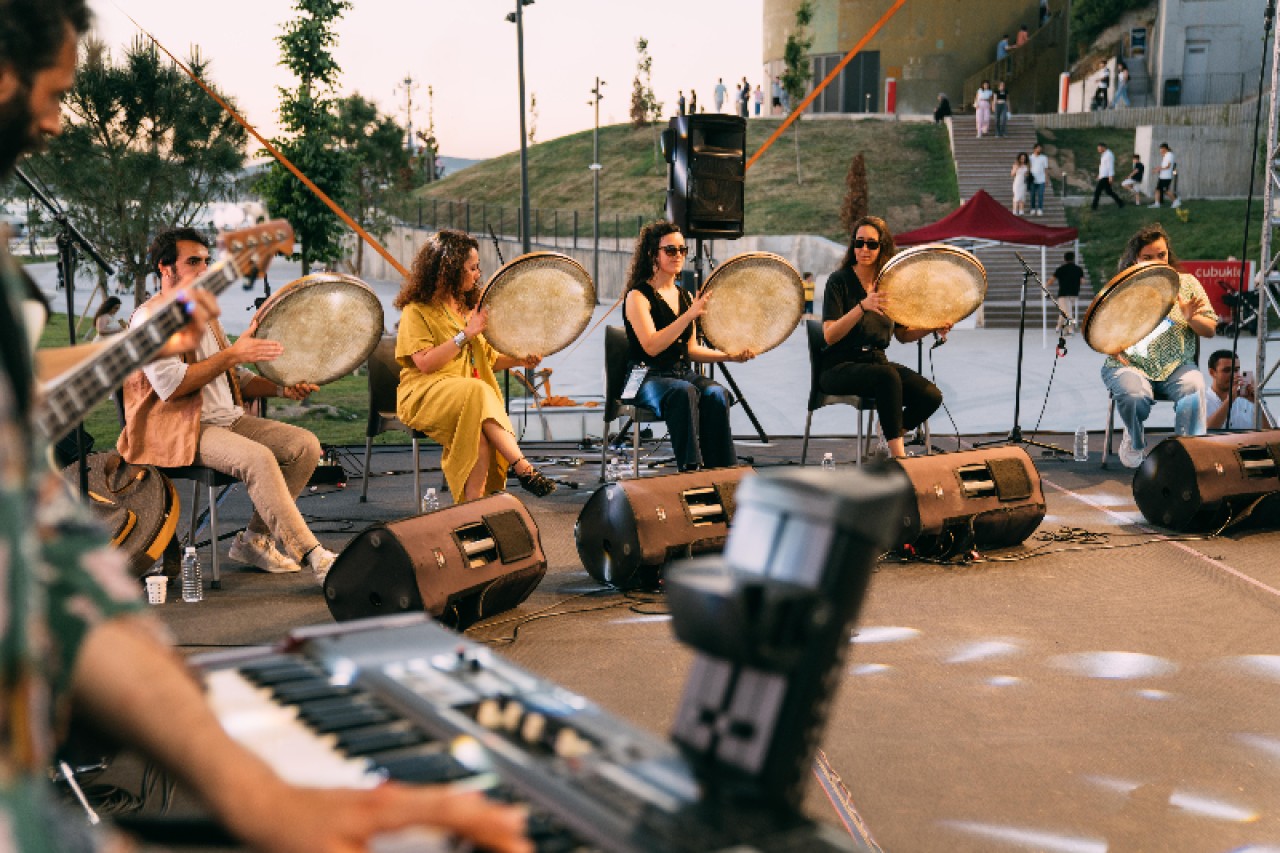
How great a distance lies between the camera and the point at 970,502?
504 centimetres

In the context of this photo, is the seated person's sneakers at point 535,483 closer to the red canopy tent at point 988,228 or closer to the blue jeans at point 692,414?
the blue jeans at point 692,414

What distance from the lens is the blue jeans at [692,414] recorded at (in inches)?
223

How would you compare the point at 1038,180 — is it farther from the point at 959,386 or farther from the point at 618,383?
the point at 618,383

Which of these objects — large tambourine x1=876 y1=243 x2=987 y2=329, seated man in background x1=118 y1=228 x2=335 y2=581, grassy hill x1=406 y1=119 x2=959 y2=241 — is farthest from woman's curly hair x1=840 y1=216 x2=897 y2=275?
grassy hill x1=406 y1=119 x2=959 y2=241

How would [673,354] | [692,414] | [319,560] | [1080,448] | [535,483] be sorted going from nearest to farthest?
[319,560] → [535,483] → [692,414] → [673,354] → [1080,448]

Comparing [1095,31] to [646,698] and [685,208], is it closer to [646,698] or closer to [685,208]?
[685,208]

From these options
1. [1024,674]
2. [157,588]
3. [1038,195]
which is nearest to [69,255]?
[157,588]

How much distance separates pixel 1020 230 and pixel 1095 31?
89.0 feet

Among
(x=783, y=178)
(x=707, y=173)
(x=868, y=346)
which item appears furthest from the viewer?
(x=783, y=178)

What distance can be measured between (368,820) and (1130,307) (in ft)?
19.8

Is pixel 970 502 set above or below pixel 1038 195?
below

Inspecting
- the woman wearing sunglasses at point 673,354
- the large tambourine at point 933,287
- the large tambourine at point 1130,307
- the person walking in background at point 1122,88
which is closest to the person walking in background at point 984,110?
the person walking in background at point 1122,88

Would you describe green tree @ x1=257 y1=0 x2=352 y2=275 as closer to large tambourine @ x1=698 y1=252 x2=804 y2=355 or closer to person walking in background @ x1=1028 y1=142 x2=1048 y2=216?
large tambourine @ x1=698 y1=252 x2=804 y2=355

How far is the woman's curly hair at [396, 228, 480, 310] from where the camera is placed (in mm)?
5227
